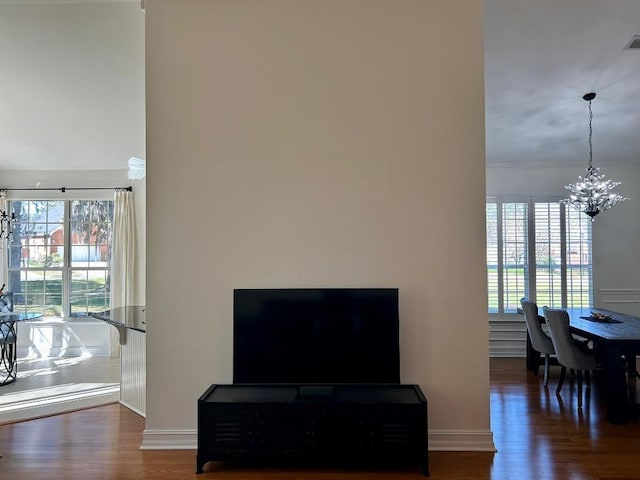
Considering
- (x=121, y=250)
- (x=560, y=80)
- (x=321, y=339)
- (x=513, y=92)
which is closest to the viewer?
(x=321, y=339)

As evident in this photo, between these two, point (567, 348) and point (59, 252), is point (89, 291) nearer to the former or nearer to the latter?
point (59, 252)

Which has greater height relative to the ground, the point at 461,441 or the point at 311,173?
the point at 311,173

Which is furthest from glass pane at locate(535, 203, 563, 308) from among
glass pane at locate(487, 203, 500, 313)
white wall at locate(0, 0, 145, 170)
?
white wall at locate(0, 0, 145, 170)

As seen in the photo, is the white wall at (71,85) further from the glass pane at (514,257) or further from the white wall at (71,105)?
the glass pane at (514,257)

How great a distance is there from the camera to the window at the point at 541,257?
5910mm

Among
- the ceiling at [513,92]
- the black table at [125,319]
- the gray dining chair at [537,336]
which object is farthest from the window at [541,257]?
the black table at [125,319]

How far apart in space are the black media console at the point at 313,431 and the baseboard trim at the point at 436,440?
394 mm

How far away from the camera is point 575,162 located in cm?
594

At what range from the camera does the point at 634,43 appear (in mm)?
3650

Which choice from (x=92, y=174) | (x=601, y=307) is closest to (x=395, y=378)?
(x=601, y=307)

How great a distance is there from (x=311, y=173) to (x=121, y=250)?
4.04 metres

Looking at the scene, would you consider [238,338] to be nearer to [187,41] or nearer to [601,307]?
[187,41]

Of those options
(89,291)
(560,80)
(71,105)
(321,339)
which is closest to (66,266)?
(89,291)

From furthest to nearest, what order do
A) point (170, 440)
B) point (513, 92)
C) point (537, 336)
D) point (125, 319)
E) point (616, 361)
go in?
point (537, 336), point (513, 92), point (125, 319), point (616, 361), point (170, 440)
